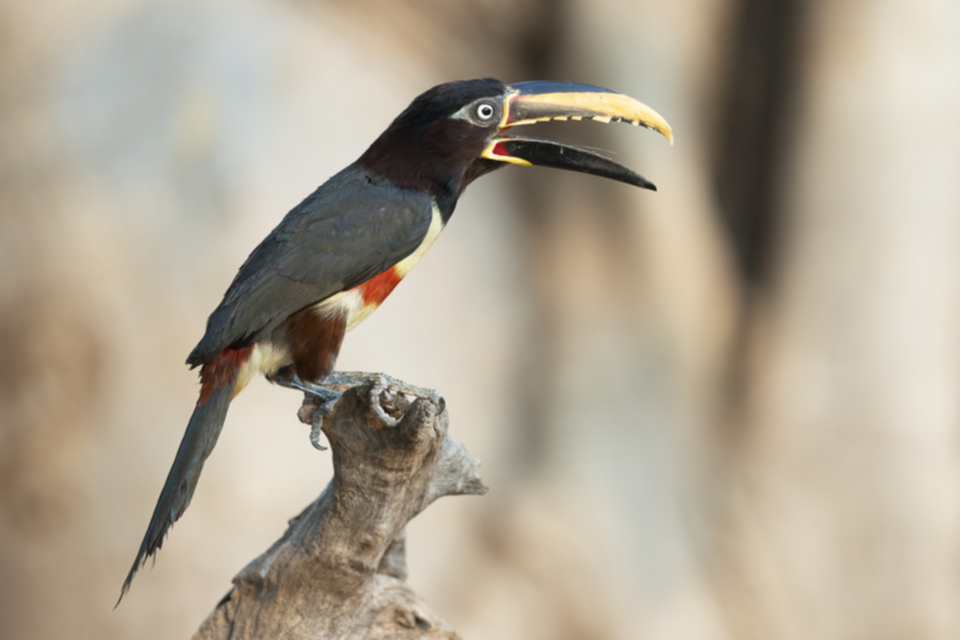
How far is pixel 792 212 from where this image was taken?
3676 mm

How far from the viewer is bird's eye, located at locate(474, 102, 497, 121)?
6.54ft

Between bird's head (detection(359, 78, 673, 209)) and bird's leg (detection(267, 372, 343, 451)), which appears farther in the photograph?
bird's head (detection(359, 78, 673, 209))

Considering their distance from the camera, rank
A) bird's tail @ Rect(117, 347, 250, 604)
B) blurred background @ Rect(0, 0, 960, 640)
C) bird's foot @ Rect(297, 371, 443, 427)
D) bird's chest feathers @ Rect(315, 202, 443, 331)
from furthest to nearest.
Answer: blurred background @ Rect(0, 0, 960, 640), bird's chest feathers @ Rect(315, 202, 443, 331), bird's foot @ Rect(297, 371, 443, 427), bird's tail @ Rect(117, 347, 250, 604)

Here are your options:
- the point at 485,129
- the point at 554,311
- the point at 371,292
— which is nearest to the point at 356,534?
the point at 371,292

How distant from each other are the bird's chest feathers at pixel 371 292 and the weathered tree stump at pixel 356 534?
0.22 meters

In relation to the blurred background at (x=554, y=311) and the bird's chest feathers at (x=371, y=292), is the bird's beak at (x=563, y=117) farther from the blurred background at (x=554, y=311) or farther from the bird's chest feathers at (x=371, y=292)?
the blurred background at (x=554, y=311)

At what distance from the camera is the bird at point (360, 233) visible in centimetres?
183

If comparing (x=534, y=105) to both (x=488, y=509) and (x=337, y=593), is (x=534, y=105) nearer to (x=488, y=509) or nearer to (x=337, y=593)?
(x=337, y=593)

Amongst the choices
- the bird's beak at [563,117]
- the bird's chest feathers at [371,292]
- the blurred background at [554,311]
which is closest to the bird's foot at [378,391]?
the bird's chest feathers at [371,292]

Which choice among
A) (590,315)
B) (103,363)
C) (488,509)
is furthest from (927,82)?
(103,363)

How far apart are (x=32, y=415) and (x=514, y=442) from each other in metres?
2.10

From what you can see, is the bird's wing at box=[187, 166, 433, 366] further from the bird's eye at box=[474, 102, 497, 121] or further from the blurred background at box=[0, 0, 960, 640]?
the blurred background at box=[0, 0, 960, 640]

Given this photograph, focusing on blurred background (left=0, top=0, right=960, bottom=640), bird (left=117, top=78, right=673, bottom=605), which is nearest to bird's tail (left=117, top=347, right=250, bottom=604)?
bird (left=117, top=78, right=673, bottom=605)

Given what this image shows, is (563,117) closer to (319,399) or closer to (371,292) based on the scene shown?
(371,292)
